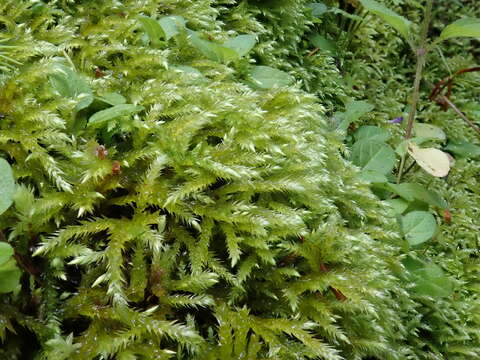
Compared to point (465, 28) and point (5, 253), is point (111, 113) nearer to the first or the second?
point (5, 253)

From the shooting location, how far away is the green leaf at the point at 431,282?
131 centimetres

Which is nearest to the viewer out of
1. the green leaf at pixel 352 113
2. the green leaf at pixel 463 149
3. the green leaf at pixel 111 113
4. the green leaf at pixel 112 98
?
the green leaf at pixel 111 113

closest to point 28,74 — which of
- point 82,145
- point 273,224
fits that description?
point 82,145

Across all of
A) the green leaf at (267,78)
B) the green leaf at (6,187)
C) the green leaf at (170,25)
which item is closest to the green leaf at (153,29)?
the green leaf at (170,25)

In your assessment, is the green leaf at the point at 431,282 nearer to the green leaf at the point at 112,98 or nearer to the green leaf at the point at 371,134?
the green leaf at the point at 371,134

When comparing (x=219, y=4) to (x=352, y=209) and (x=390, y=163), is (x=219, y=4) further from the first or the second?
(x=352, y=209)

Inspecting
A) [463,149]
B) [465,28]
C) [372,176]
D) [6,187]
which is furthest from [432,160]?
[6,187]

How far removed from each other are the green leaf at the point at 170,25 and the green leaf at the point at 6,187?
2.30 feet

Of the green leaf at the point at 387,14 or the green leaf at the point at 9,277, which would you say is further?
the green leaf at the point at 387,14

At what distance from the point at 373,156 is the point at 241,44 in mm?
656

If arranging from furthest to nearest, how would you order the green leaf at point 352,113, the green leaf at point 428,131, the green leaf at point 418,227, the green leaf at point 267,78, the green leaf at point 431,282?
the green leaf at point 428,131 → the green leaf at point 352,113 → the green leaf at point 267,78 → the green leaf at point 418,227 → the green leaf at point 431,282

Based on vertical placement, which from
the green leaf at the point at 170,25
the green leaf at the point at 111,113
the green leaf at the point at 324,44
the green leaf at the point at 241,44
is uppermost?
the green leaf at the point at 170,25

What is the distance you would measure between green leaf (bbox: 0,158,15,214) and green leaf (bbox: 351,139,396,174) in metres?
1.20

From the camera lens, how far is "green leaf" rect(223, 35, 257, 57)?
4.84 ft
